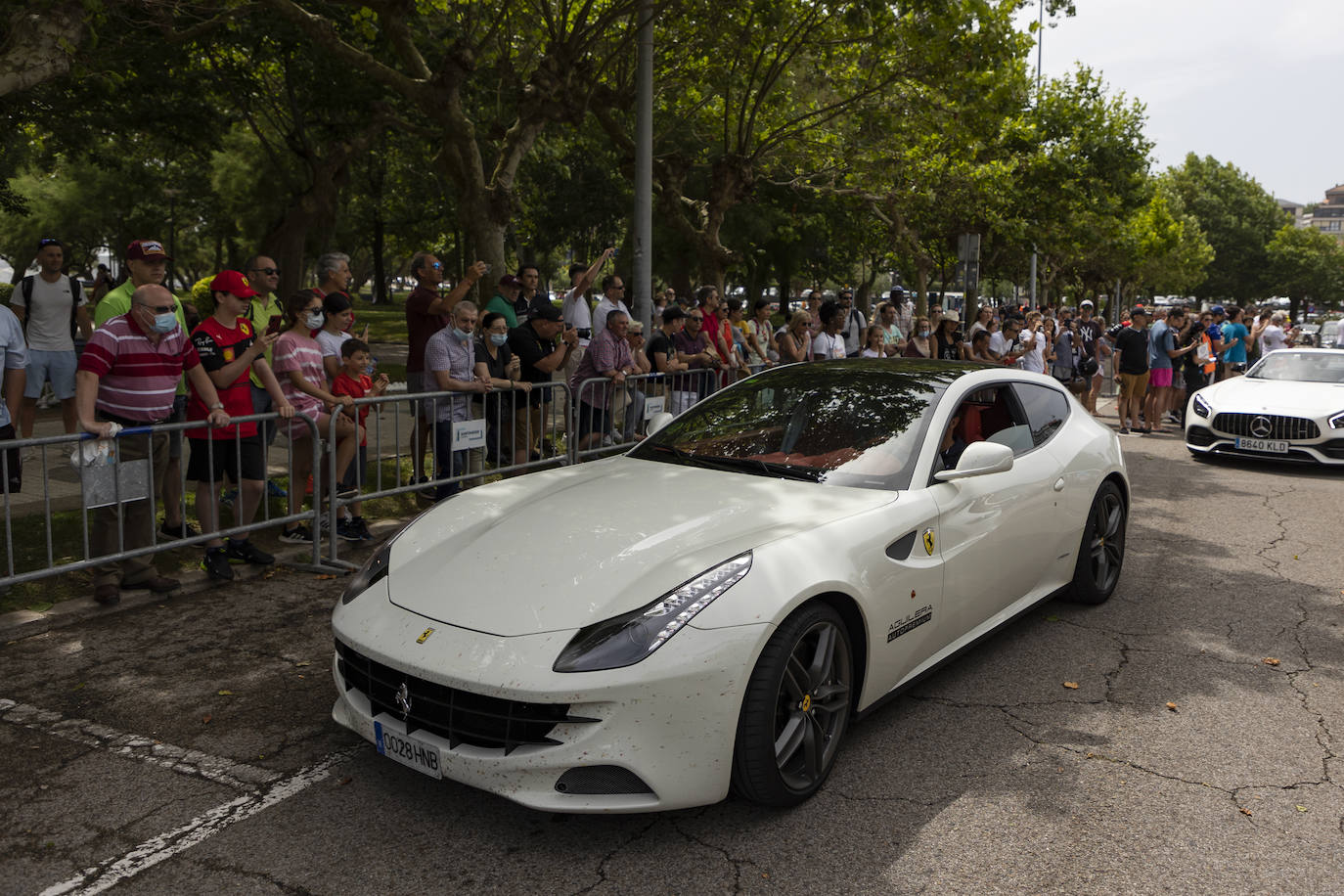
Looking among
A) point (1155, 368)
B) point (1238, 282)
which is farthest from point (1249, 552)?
point (1238, 282)

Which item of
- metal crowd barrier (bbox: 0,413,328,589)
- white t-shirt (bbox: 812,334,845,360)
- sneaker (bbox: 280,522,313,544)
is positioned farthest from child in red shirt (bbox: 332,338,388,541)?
white t-shirt (bbox: 812,334,845,360)

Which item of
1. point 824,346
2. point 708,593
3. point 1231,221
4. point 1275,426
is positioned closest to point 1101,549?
point 708,593

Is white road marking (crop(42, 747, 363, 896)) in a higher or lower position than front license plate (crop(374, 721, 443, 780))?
lower

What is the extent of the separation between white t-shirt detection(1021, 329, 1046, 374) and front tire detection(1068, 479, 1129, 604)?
367 inches

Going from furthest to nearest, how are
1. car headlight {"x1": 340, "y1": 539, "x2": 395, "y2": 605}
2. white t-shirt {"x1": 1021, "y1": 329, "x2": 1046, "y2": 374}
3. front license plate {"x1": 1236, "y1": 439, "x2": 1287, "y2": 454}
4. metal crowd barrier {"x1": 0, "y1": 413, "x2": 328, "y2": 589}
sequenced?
white t-shirt {"x1": 1021, "y1": 329, "x2": 1046, "y2": 374}, front license plate {"x1": 1236, "y1": 439, "x2": 1287, "y2": 454}, metal crowd barrier {"x1": 0, "y1": 413, "x2": 328, "y2": 589}, car headlight {"x1": 340, "y1": 539, "x2": 395, "y2": 605}

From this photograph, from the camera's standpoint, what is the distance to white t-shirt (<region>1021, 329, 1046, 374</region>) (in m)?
15.3

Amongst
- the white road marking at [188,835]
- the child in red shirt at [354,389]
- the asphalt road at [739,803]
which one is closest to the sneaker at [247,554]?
the child in red shirt at [354,389]

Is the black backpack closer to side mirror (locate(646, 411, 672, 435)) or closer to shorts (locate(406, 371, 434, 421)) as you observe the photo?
shorts (locate(406, 371, 434, 421))

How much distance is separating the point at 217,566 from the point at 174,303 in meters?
1.58

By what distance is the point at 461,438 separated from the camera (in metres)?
7.16

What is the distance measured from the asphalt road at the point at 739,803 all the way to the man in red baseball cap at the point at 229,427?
2.51 feet

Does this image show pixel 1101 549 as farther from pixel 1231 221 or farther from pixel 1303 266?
pixel 1303 266

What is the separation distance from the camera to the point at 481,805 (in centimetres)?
357

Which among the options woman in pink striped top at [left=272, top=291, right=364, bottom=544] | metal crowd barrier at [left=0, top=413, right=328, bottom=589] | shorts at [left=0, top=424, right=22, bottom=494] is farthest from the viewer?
woman in pink striped top at [left=272, top=291, right=364, bottom=544]
